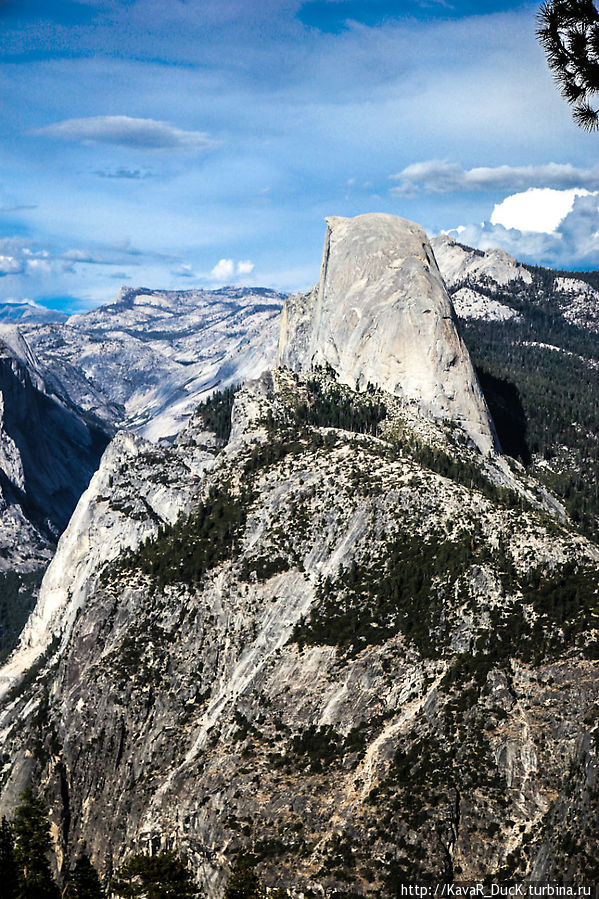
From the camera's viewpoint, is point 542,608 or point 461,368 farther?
point 461,368

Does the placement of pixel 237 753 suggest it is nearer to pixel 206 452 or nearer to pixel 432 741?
pixel 432 741

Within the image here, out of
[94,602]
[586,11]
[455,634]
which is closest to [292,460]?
[94,602]

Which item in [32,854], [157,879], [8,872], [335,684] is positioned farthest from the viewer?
[335,684]

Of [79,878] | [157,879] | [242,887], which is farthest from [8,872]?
[242,887]

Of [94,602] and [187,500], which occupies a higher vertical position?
[187,500]

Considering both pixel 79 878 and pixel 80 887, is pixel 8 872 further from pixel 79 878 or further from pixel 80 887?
pixel 79 878

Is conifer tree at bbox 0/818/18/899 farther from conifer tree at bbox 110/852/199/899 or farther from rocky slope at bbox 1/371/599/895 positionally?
rocky slope at bbox 1/371/599/895

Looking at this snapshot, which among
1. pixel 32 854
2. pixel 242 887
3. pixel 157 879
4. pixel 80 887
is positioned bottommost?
pixel 80 887
